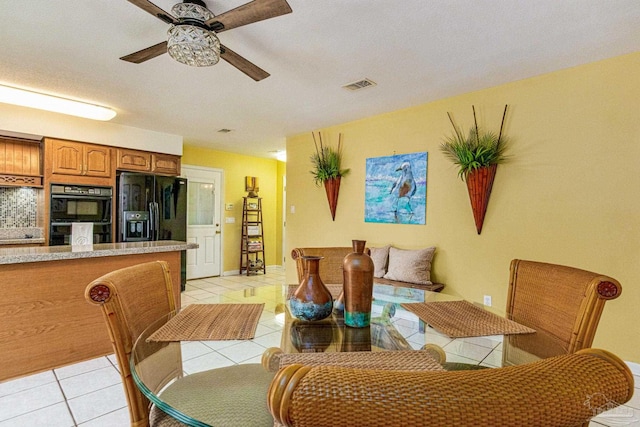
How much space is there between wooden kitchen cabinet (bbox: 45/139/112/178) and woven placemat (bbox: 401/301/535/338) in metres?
4.47

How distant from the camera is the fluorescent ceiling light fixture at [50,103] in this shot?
10.8 feet

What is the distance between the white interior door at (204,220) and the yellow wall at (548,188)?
3.49m

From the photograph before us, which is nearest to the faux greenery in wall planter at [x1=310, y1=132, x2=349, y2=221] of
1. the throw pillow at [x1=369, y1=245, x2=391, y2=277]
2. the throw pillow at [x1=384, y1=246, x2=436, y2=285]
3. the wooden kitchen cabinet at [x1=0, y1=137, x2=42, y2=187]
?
the throw pillow at [x1=369, y1=245, x2=391, y2=277]

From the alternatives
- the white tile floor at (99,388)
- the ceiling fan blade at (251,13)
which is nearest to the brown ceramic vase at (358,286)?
the white tile floor at (99,388)

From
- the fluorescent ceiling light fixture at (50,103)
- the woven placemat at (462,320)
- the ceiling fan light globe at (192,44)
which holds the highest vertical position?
the fluorescent ceiling light fixture at (50,103)

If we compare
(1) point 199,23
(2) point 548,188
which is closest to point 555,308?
(2) point 548,188

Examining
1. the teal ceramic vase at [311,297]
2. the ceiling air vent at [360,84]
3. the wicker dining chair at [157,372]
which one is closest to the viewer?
the wicker dining chair at [157,372]

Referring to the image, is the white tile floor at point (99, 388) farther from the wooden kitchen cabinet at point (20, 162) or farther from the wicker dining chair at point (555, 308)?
the wooden kitchen cabinet at point (20, 162)

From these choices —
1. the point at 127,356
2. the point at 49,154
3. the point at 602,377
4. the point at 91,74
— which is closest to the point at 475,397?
the point at 602,377

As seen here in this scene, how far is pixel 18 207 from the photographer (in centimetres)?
412

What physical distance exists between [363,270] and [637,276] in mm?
2500

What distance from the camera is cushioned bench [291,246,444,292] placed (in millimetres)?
2391

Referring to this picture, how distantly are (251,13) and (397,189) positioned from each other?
269cm

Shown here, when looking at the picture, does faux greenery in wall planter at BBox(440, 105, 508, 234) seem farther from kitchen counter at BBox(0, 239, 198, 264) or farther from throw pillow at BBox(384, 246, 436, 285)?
kitchen counter at BBox(0, 239, 198, 264)
